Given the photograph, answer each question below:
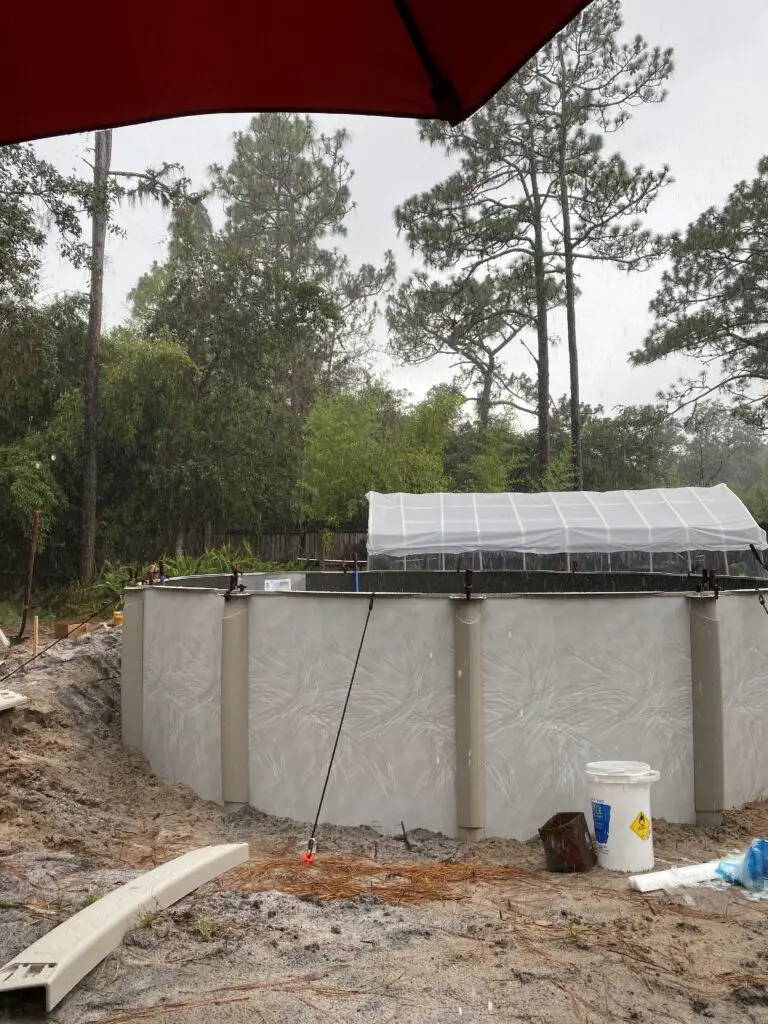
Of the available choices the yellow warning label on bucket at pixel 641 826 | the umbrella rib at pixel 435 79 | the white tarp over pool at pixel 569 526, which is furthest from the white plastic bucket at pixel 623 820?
the white tarp over pool at pixel 569 526

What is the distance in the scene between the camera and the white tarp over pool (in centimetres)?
1372

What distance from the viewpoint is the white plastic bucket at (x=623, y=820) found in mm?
4965

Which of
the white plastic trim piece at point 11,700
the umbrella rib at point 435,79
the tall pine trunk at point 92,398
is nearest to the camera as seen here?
the umbrella rib at point 435,79

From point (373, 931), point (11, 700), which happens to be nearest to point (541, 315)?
point (11, 700)

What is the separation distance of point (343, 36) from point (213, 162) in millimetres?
33481

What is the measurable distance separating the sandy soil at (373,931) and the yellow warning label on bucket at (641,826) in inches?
9.6

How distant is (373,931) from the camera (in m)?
3.79

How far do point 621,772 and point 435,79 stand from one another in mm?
4254

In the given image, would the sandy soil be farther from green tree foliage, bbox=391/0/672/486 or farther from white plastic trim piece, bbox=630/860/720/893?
green tree foliage, bbox=391/0/672/486

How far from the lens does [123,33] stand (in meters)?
1.75

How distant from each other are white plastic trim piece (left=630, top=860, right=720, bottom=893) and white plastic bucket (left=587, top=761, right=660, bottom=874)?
0.18 m

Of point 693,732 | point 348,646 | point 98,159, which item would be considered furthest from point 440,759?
point 98,159

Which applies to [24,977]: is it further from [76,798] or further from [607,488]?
[607,488]

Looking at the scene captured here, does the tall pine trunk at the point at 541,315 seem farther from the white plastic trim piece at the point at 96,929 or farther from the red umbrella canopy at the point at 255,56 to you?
the red umbrella canopy at the point at 255,56
